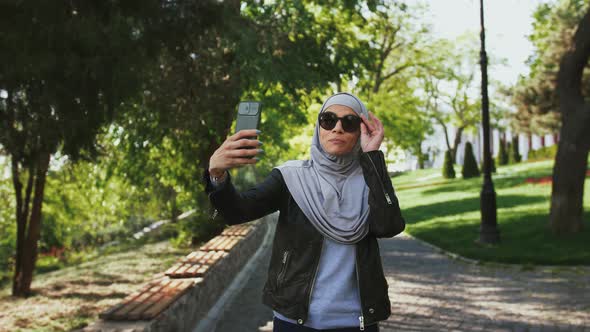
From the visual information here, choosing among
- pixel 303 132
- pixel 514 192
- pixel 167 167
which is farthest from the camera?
pixel 303 132

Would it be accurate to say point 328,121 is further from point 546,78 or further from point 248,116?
point 546,78

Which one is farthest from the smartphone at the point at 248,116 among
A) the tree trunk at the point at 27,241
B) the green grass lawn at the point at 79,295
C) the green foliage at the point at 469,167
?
the green foliage at the point at 469,167

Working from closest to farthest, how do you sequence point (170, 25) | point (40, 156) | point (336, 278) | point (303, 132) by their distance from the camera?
point (336, 278) < point (40, 156) < point (170, 25) < point (303, 132)

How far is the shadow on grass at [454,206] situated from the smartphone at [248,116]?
20.7m

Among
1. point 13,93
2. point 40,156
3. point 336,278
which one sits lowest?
point 336,278

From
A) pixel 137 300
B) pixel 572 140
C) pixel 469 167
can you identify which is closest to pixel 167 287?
pixel 137 300

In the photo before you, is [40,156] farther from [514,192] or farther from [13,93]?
[514,192]

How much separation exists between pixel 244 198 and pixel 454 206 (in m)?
23.8

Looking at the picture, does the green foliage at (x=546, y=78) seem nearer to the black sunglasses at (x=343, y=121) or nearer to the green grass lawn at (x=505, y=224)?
the green grass lawn at (x=505, y=224)

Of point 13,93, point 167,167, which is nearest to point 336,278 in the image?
point 13,93

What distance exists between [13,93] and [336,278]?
4.88m

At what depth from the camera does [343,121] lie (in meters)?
3.26

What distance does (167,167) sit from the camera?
1800cm

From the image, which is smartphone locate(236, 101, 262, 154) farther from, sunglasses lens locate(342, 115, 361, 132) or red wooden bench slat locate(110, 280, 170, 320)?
red wooden bench slat locate(110, 280, 170, 320)
